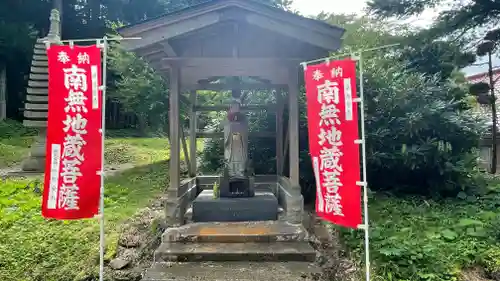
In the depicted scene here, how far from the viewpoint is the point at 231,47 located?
19.5 ft

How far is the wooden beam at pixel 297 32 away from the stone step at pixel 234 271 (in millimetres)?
3041

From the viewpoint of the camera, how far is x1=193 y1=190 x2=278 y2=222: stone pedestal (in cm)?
595

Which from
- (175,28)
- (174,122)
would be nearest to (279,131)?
(174,122)

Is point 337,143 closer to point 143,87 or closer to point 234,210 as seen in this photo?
point 234,210

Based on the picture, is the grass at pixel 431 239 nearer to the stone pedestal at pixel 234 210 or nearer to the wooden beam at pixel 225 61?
the stone pedestal at pixel 234 210

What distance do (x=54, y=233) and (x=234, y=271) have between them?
3007 millimetres

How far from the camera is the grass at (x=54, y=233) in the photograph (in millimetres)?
4982

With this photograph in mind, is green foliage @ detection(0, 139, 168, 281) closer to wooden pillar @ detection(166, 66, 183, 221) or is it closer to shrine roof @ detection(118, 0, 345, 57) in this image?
wooden pillar @ detection(166, 66, 183, 221)

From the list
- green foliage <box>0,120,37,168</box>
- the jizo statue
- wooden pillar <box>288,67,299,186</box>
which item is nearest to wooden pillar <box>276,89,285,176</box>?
the jizo statue

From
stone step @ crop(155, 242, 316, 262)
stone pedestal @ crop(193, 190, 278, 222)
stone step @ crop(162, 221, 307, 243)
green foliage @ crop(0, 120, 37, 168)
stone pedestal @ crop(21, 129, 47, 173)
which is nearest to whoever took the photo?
stone step @ crop(155, 242, 316, 262)

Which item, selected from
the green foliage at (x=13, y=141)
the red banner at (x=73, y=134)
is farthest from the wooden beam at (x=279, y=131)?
the green foliage at (x=13, y=141)

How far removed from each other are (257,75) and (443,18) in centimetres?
478

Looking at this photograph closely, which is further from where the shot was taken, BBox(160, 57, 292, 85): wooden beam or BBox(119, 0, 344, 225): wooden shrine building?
BBox(160, 57, 292, 85): wooden beam

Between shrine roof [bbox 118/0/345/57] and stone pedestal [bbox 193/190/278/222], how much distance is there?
253 centimetres
